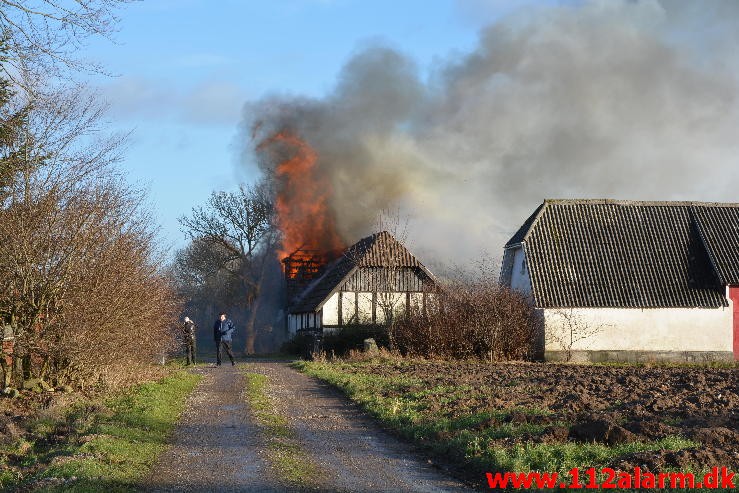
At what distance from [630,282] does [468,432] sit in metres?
25.8

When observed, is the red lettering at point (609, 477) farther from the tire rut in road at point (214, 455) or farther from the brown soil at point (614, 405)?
the tire rut in road at point (214, 455)

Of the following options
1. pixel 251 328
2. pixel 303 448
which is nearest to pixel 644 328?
pixel 303 448

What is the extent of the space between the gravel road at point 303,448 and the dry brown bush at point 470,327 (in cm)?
1355

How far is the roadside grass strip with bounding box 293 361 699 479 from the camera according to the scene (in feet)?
31.8

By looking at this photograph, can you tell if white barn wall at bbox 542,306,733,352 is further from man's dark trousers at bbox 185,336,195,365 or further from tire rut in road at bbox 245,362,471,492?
tire rut in road at bbox 245,362,471,492

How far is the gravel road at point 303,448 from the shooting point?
9.12 meters

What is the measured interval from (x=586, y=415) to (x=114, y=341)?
9.82 meters

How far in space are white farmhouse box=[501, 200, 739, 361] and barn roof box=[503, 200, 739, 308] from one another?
0.04m

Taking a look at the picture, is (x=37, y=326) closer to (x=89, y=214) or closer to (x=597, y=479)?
(x=89, y=214)

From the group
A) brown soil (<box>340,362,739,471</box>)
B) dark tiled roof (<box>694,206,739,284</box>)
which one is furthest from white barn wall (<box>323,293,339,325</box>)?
dark tiled roof (<box>694,206,739,284</box>)

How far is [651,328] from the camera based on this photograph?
3497cm

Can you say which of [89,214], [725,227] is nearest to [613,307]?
[725,227]

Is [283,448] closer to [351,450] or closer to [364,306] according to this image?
[351,450]

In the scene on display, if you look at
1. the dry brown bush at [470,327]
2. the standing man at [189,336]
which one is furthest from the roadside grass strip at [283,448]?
the dry brown bush at [470,327]
